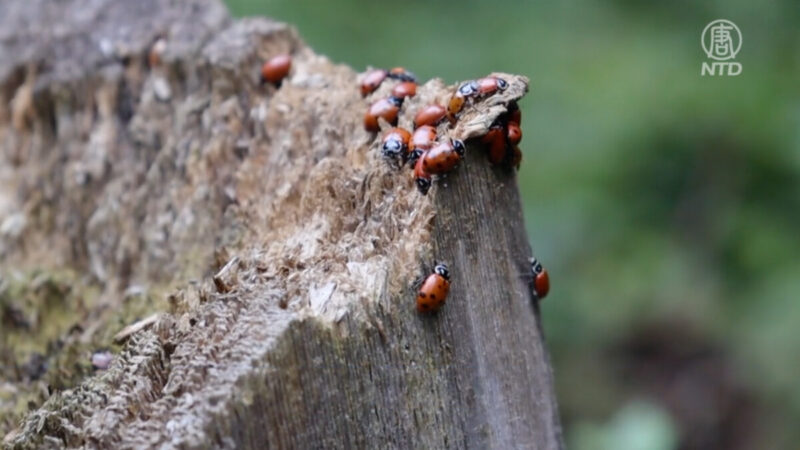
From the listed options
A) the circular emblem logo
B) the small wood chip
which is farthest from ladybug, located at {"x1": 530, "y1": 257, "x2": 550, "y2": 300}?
the circular emblem logo

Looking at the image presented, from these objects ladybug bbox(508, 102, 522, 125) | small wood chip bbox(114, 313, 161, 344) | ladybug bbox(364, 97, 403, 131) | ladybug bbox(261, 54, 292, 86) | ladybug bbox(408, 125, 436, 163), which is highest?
ladybug bbox(261, 54, 292, 86)

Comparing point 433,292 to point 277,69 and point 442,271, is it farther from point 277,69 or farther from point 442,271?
point 277,69

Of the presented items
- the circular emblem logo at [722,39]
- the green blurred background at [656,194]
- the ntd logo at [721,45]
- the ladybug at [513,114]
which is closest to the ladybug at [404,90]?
the ladybug at [513,114]

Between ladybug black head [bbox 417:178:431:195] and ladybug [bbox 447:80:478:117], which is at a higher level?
ladybug [bbox 447:80:478:117]

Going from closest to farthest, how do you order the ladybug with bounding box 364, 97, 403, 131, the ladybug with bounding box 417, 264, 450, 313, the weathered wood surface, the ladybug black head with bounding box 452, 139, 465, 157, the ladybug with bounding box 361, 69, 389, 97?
the weathered wood surface < the ladybug with bounding box 417, 264, 450, 313 < the ladybug black head with bounding box 452, 139, 465, 157 < the ladybug with bounding box 364, 97, 403, 131 < the ladybug with bounding box 361, 69, 389, 97

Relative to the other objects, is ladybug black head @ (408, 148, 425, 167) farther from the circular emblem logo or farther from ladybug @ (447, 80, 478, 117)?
the circular emblem logo

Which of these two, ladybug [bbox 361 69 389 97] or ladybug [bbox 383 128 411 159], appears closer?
ladybug [bbox 383 128 411 159]
